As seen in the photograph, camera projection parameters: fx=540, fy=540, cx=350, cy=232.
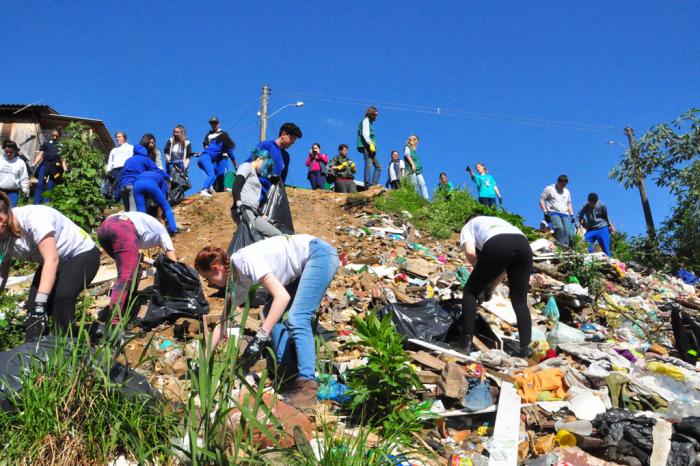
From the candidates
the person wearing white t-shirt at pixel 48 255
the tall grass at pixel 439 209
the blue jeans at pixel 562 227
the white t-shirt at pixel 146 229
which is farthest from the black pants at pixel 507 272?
the blue jeans at pixel 562 227

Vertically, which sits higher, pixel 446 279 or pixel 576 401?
pixel 446 279

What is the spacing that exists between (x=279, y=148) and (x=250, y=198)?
0.78 meters

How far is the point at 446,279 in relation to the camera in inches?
284

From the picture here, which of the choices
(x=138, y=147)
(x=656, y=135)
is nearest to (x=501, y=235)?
(x=138, y=147)

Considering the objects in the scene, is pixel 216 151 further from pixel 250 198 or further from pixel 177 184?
pixel 250 198

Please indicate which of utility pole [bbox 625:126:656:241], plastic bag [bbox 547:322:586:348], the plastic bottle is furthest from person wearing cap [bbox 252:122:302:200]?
utility pole [bbox 625:126:656:241]

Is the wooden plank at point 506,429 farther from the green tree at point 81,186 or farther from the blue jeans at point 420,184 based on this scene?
the blue jeans at point 420,184

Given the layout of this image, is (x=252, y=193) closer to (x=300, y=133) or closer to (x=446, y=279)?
(x=300, y=133)

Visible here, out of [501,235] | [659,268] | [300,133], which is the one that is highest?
[300,133]

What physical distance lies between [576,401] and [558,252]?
562 cm

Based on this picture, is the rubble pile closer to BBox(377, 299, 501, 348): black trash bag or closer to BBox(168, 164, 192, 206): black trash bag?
BBox(377, 299, 501, 348): black trash bag

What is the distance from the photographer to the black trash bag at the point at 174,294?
5.35m

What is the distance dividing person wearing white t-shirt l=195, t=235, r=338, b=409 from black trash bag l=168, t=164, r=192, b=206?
26.1ft

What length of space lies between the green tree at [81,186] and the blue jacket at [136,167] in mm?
1338
